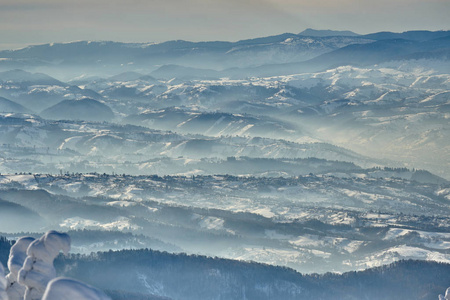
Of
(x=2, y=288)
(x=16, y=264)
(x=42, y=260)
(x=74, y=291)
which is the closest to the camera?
(x=74, y=291)

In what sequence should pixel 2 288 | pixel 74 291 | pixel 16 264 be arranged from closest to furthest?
1. pixel 74 291
2. pixel 2 288
3. pixel 16 264

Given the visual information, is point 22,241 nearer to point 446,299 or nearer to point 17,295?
point 17,295

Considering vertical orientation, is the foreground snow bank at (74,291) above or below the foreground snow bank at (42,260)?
below

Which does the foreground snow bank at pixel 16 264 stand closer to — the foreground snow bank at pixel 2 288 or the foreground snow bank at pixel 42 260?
the foreground snow bank at pixel 42 260

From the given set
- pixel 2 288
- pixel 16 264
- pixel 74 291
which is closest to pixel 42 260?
pixel 2 288

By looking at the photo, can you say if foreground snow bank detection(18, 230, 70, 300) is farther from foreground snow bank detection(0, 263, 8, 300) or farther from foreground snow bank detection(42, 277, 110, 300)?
foreground snow bank detection(42, 277, 110, 300)

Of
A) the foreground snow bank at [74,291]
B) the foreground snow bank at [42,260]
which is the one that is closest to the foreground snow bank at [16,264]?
the foreground snow bank at [42,260]

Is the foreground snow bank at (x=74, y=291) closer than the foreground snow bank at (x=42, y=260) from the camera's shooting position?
Yes

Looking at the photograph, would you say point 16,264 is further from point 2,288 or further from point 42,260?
point 2,288

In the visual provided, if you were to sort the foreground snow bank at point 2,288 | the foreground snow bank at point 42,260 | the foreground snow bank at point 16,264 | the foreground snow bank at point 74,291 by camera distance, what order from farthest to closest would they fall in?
the foreground snow bank at point 16,264, the foreground snow bank at point 42,260, the foreground snow bank at point 2,288, the foreground snow bank at point 74,291

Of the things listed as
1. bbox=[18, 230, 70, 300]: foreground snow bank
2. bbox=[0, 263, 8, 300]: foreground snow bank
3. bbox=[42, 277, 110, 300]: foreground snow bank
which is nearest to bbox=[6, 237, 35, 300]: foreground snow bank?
bbox=[18, 230, 70, 300]: foreground snow bank

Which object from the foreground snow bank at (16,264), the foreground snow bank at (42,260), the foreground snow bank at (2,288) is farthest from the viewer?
the foreground snow bank at (16,264)
